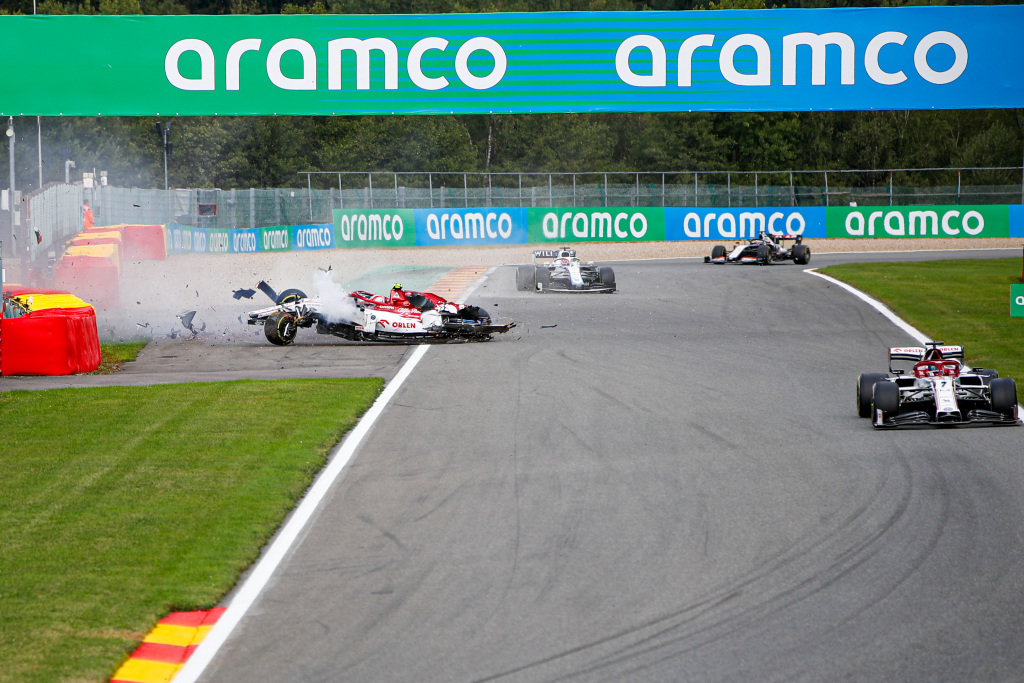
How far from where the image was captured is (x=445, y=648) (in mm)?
5352

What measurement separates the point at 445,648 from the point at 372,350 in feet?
38.9

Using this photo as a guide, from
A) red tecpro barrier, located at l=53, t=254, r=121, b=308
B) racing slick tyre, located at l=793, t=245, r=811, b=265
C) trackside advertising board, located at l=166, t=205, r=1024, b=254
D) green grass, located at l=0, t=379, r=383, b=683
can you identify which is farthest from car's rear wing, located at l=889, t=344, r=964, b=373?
trackside advertising board, located at l=166, t=205, r=1024, b=254

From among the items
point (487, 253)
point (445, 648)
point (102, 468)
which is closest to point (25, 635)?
point (445, 648)

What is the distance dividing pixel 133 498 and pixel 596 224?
3520cm

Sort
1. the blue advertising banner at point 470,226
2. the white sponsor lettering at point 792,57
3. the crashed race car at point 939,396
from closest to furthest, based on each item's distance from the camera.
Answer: the crashed race car at point 939,396 → the white sponsor lettering at point 792,57 → the blue advertising banner at point 470,226

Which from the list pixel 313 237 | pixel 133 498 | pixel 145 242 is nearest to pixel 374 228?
pixel 313 237

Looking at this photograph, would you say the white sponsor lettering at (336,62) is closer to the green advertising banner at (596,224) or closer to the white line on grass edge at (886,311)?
the white line on grass edge at (886,311)

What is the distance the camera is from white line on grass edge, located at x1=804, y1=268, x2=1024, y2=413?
1766 centimetres

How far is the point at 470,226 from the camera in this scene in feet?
138

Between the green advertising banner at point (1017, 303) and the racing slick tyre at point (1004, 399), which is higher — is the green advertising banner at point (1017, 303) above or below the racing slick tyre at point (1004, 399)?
above

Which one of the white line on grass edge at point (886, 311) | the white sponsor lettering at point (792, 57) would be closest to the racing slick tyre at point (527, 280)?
the white sponsor lettering at point (792, 57)

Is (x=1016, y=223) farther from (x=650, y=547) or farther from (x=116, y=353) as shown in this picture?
(x=650, y=547)

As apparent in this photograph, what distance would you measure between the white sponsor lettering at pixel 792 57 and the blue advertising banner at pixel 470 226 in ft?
57.5

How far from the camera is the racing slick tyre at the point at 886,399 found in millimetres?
10391
